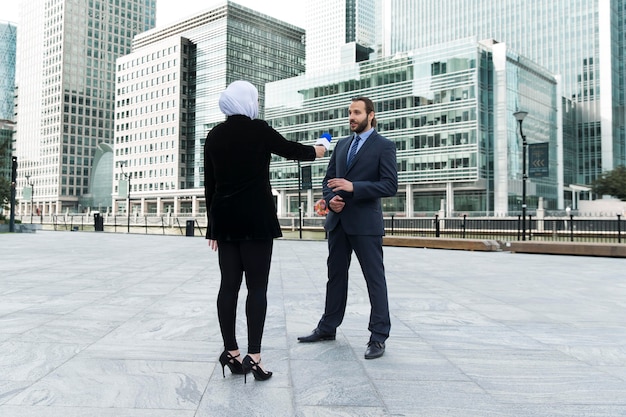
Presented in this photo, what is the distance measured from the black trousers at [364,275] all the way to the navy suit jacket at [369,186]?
3.6 inches

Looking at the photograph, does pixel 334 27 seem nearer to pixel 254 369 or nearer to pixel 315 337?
pixel 315 337

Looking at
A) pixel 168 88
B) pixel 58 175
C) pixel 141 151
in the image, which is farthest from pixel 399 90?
pixel 58 175

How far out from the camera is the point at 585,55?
91.8 metres

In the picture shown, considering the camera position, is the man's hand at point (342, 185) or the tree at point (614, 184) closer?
the man's hand at point (342, 185)

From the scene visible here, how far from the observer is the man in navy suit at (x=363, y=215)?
3.75 metres

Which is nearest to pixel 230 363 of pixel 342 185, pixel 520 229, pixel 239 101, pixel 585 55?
pixel 342 185

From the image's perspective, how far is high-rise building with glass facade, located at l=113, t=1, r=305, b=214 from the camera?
104125 millimetres

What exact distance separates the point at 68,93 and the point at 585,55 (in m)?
132

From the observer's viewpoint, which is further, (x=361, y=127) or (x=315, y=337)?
(x=315, y=337)

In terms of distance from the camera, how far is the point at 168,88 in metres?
109

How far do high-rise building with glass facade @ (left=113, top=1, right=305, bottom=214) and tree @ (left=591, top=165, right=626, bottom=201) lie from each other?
72.2 meters

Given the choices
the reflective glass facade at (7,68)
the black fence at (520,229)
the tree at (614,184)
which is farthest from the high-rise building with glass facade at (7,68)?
the tree at (614,184)

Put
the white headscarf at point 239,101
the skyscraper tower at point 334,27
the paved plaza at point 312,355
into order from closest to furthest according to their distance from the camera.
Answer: the paved plaza at point 312,355 → the white headscarf at point 239,101 → the skyscraper tower at point 334,27

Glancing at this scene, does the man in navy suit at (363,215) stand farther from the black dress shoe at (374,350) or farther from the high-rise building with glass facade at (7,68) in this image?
the high-rise building with glass facade at (7,68)
